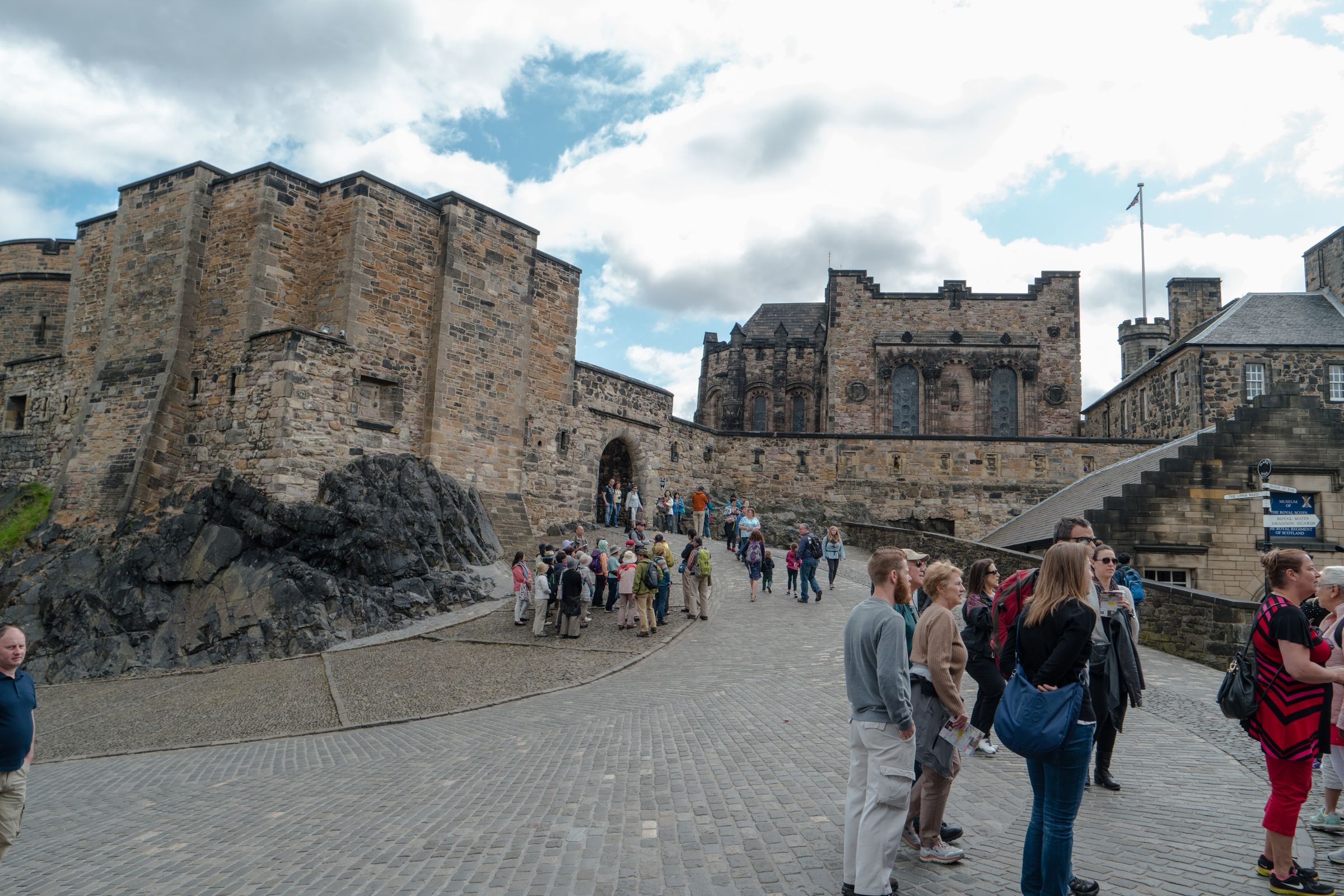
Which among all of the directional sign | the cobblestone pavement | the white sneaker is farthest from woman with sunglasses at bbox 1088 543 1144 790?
the directional sign

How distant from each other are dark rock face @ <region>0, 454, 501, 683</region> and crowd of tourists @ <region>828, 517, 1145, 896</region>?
12.5m

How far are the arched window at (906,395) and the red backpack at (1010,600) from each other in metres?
34.0

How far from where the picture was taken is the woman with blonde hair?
361cm

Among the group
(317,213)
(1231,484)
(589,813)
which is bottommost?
(589,813)

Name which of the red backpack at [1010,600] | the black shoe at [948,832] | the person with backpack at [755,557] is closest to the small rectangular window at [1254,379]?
the person with backpack at [755,557]

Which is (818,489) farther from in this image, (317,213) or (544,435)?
(317,213)

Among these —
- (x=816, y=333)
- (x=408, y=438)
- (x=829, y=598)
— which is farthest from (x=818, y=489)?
(x=816, y=333)

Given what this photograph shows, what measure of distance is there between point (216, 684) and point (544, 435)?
10587 millimetres

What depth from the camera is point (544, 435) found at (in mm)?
21719

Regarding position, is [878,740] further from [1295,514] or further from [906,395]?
[906,395]

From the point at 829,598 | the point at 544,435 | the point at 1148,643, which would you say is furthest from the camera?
the point at 544,435

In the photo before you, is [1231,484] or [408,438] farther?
[408,438]

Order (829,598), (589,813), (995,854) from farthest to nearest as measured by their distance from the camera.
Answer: (829,598), (589,813), (995,854)

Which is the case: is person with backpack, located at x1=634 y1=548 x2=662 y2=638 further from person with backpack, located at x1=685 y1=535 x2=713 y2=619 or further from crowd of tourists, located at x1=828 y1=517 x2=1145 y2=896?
crowd of tourists, located at x1=828 y1=517 x2=1145 y2=896
